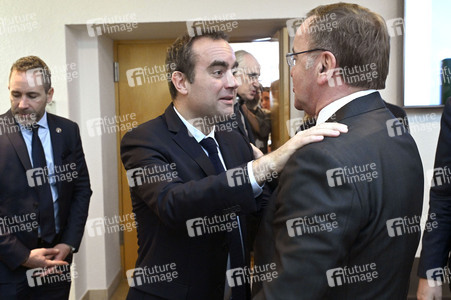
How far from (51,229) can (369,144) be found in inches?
70.7

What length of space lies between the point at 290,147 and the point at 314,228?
0.26m

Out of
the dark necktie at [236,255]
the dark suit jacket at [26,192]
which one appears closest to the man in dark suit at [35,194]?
the dark suit jacket at [26,192]

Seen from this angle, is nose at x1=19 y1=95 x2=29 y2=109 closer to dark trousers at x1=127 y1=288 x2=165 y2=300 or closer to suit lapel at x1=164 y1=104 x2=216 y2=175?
suit lapel at x1=164 y1=104 x2=216 y2=175

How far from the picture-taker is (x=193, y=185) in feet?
3.95

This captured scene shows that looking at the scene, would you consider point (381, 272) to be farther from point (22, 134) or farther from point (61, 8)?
point (61, 8)

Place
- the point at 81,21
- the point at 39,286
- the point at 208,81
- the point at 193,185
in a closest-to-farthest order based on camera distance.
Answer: the point at 193,185, the point at 208,81, the point at 39,286, the point at 81,21

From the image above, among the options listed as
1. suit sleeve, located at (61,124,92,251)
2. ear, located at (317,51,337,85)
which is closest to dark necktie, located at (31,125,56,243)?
suit sleeve, located at (61,124,92,251)

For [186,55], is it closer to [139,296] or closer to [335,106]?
[335,106]

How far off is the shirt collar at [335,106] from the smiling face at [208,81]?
1.66 ft

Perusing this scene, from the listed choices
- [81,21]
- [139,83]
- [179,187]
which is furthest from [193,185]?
[139,83]

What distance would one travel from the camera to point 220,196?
117 centimetres

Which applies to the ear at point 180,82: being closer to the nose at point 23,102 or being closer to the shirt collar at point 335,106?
the shirt collar at point 335,106

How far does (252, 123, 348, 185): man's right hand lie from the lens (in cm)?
97

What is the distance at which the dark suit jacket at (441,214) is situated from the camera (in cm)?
158
